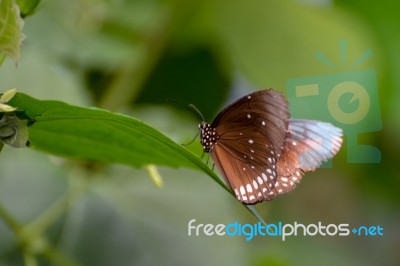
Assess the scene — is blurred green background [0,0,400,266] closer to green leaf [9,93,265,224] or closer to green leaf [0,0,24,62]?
green leaf [9,93,265,224]

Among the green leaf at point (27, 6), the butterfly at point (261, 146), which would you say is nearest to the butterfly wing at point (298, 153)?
the butterfly at point (261, 146)

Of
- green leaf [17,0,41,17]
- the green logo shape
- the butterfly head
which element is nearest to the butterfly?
the butterfly head

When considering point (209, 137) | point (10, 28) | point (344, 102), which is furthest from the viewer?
point (344, 102)

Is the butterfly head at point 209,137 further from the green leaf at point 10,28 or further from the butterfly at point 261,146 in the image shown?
the green leaf at point 10,28

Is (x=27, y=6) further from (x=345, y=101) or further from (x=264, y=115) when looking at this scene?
(x=345, y=101)

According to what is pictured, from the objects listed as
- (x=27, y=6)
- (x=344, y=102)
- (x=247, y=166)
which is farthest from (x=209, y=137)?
(x=344, y=102)

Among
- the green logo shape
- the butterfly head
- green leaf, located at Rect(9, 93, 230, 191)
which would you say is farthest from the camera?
the green logo shape

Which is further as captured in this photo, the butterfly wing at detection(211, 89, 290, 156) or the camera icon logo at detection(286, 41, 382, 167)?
the camera icon logo at detection(286, 41, 382, 167)
